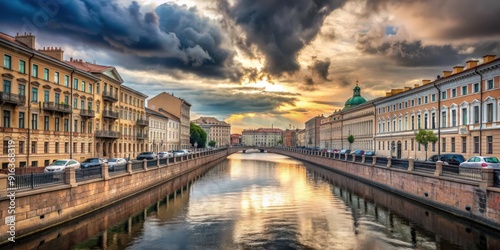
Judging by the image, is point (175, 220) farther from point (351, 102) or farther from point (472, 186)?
point (351, 102)

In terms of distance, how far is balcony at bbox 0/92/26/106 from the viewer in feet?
108

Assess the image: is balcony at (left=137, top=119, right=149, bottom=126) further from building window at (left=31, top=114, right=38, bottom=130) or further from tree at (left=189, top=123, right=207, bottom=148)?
tree at (left=189, top=123, right=207, bottom=148)

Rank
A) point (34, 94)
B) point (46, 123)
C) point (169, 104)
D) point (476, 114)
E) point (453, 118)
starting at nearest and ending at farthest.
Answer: point (34, 94) < point (46, 123) < point (476, 114) < point (453, 118) < point (169, 104)

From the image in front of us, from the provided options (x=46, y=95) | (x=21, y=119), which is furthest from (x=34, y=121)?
(x=46, y=95)

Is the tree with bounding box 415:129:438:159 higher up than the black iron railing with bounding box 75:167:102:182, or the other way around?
the tree with bounding box 415:129:438:159

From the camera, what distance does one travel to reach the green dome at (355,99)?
131 m

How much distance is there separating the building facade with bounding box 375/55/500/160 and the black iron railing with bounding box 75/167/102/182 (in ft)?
108

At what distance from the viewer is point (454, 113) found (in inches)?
1891

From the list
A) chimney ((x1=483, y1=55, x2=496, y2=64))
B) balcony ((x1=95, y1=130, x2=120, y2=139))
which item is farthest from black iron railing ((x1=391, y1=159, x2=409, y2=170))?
balcony ((x1=95, y1=130, x2=120, y2=139))

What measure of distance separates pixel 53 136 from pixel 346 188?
31122mm

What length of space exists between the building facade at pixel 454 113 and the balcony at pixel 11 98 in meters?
40.8

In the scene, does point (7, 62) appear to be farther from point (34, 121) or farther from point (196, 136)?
point (196, 136)

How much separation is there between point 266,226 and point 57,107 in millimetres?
29906

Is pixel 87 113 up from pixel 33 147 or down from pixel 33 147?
up
